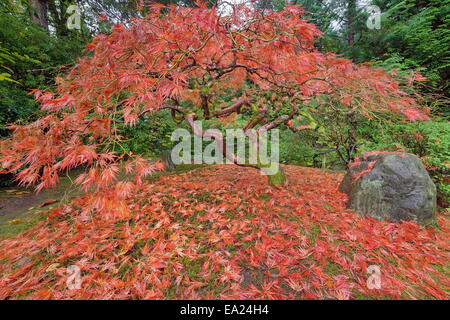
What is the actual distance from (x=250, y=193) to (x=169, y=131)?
3823 millimetres

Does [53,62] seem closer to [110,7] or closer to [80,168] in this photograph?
[80,168]

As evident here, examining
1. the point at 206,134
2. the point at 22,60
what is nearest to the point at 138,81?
the point at 206,134

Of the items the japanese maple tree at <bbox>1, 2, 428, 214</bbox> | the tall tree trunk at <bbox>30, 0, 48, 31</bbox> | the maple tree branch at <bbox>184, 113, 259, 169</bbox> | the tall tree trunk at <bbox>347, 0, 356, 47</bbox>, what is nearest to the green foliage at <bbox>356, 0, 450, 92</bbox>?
the tall tree trunk at <bbox>347, 0, 356, 47</bbox>

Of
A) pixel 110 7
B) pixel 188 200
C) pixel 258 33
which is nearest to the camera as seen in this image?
pixel 258 33

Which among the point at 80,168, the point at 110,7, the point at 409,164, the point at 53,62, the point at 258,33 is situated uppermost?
the point at 110,7

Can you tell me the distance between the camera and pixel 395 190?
6.82ft

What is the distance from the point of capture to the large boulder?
79.4 inches

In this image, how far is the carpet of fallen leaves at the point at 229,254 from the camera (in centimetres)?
134

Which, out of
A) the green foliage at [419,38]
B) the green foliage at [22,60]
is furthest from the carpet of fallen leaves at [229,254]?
the green foliage at [419,38]

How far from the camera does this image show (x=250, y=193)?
2668mm

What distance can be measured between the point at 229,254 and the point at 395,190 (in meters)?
2.17

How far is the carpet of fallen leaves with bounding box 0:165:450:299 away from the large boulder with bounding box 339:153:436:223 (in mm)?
148

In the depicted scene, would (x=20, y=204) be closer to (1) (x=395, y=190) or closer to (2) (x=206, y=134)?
(2) (x=206, y=134)

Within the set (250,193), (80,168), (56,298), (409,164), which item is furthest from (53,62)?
(409,164)
